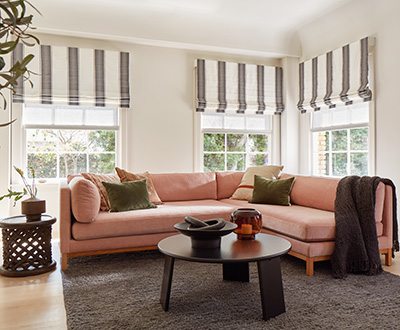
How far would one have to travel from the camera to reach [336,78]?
502 cm

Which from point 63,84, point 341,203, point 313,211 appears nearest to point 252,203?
point 313,211

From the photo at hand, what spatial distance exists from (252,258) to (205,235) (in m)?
0.35

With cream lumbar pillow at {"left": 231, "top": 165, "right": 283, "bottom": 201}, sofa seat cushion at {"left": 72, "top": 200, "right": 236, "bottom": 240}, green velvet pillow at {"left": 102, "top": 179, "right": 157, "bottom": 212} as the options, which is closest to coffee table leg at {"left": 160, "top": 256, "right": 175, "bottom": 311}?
sofa seat cushion at {"left": 72, "top": 200, "right": 236, "bottom": 240}

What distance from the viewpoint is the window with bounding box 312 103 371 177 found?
187 inches

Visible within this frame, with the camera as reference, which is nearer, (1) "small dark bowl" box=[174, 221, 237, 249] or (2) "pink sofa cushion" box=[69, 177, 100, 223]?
(1) "small dark bowl" box=[174, 221, 237, 249]

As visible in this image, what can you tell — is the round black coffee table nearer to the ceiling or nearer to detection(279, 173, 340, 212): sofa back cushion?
detection(279, 173, 340, 212): sofa back cushion

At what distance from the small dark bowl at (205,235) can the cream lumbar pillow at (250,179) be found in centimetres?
214

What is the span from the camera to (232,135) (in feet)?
19.4

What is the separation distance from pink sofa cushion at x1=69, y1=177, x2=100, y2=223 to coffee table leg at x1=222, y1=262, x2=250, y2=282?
130 centimetres

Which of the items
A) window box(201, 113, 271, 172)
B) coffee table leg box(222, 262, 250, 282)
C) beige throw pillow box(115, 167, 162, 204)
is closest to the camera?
coffee table leg box(222, 262, 250, 282)

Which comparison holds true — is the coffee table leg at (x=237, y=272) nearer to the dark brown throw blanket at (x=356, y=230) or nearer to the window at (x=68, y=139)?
the dark brown throw blanket at (x=356, y=230)

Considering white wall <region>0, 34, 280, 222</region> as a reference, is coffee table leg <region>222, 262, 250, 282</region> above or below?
below

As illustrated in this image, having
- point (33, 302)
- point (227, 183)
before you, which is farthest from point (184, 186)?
point (33, 302)

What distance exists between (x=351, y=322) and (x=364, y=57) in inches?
135
